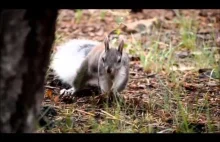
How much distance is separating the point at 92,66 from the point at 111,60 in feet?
0.99

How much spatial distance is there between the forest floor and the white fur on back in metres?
0.12

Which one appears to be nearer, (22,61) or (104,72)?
(22,61)

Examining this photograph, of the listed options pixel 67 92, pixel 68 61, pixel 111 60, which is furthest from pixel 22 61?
pixel 68 61

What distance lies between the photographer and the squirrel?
4.27 metres

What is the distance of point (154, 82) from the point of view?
15.6ft

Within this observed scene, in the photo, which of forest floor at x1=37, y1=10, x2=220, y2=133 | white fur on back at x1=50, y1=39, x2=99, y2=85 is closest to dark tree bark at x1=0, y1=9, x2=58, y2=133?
forest floor at x1=37, y1=10, x2=220, y2=133

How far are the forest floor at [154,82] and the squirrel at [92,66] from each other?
0.41ft

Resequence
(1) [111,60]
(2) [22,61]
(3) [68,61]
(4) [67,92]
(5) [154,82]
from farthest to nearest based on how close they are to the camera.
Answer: (3) [68,61] → (5) [154,82] → (4) [67,92] → (1) [111,60] → (2) [22,61]

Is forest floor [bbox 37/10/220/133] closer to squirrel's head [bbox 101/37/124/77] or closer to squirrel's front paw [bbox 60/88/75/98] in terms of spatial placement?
squirrel's front paw [bbox 60/88/75/98]

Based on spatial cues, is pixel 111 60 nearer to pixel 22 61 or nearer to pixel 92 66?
pixel 92 66

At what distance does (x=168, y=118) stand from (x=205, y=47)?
2.00m

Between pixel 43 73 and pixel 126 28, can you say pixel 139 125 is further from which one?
pixel 126 28
